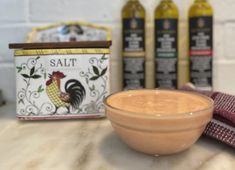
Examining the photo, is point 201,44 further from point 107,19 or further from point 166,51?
point 107,19

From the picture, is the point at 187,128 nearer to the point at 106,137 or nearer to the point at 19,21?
the point at 106,137

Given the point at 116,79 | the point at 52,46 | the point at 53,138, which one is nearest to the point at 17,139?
the point at 53,138

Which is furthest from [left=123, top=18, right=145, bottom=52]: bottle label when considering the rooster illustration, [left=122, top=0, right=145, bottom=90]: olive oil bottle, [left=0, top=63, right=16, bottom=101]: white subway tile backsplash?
[left=0, top=63, right=16, bottom=101]: white subway tile backsplash

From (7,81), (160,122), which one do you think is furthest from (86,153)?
(7,81)

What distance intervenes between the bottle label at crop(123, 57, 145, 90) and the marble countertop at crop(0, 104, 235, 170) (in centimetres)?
15

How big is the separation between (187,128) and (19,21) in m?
0.47

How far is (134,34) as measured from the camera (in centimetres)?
62

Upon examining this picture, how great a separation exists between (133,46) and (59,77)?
0.55 feet

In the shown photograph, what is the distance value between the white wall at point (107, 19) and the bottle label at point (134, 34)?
6cm

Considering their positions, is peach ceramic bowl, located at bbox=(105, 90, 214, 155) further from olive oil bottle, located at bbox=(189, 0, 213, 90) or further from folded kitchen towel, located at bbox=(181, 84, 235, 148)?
olive oil bottle, located at bbox=(189, 0, 213, 90)

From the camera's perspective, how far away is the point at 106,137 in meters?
0.46

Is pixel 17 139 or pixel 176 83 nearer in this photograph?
pixel 17 139

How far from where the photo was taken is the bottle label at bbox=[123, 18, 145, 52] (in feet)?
2.02

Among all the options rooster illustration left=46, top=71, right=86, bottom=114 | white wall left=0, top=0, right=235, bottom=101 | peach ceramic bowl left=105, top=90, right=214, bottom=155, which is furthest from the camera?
white wall left=0, top=0, right=235, bottom=101
